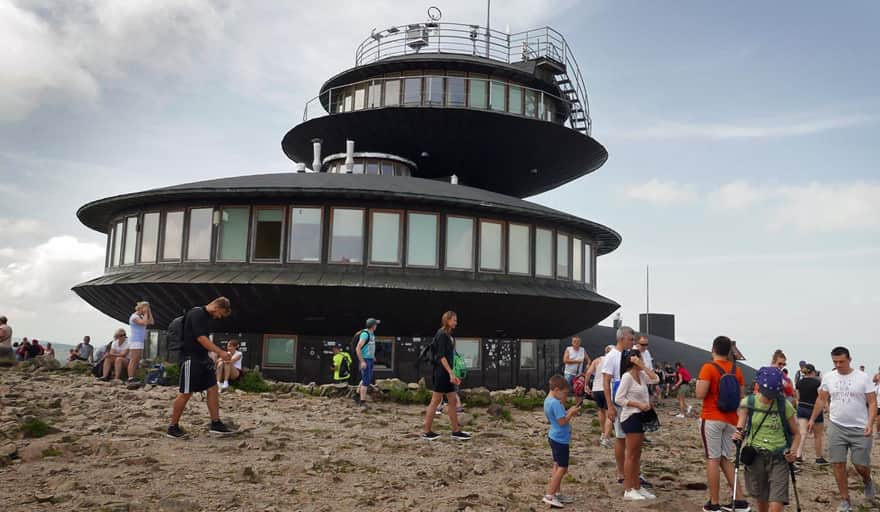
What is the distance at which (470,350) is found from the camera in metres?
21.9

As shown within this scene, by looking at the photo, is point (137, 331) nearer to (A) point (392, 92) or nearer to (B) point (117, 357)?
(B) point (117, 357)

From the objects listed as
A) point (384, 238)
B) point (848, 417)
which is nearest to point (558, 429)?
point (848, 417)

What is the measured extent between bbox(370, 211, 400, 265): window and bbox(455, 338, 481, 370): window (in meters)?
3.56

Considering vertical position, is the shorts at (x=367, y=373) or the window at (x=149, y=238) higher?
the window at (x=149, y=238)

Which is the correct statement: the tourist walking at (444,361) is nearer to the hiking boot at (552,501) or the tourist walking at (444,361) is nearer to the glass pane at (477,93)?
the hiking boot at (552,501)

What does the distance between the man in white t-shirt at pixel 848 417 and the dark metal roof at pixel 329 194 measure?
13086 mm

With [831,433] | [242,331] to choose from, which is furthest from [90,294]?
[831,433]

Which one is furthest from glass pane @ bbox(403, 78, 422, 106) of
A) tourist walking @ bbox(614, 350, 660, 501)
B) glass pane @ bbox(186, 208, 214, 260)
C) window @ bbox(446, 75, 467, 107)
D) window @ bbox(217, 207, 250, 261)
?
tourist walking @ bbox(614, 350, 660, 501)

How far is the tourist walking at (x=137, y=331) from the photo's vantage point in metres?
15.1

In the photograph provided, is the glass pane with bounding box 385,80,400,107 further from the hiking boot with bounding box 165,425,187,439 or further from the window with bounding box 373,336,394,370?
the hiking boot with bounding box 165,425,187,439

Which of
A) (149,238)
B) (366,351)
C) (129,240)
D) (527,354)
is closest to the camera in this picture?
(366,351)

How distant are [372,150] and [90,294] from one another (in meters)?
14.4

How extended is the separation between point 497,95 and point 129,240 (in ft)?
59.6

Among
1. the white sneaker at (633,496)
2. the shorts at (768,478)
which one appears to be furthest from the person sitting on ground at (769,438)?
the white sneaker at (633,496)
